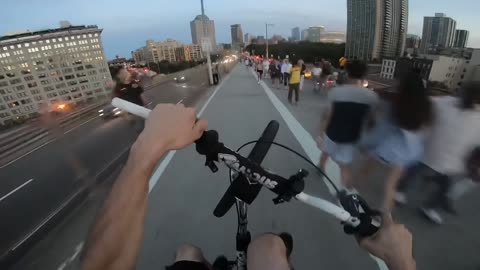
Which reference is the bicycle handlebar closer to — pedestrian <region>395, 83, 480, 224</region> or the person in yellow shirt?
pedestrian <region>395, 83, 480, 224</region>

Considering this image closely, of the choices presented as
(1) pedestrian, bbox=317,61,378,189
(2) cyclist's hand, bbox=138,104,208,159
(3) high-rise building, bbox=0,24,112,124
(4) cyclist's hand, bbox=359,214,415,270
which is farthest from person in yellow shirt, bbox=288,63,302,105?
(2) cyclist's hand, bbox=138,104,208,159

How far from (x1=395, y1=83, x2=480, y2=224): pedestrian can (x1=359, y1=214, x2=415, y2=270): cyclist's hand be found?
6.30 feet

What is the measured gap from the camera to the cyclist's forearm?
65cm

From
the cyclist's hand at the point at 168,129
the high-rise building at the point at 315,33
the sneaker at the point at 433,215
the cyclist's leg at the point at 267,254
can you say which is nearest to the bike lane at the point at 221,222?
the cyclist's leg at the point at 267,254

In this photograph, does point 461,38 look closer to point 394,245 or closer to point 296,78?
point 394,245

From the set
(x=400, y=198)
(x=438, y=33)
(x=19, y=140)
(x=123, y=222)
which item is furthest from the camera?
(x=19, y=140)

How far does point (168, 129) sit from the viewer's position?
28.5 inches

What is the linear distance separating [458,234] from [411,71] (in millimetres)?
1714

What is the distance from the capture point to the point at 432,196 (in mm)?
→ 2926

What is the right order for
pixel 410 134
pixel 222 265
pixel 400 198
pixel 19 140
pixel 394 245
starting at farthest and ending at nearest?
pixel 19 140 → pixel 400 198 → pixel 410 134 → pixel 222 265 → pixel 394 245

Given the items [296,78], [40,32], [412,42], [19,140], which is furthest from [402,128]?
[19,140]

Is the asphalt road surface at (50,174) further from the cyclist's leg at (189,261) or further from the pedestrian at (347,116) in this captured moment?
the pedestrian at (347,116)

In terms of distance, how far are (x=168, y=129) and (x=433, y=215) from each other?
10.3ft

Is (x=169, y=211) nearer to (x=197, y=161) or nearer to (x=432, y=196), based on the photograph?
(x=197, y=161)
